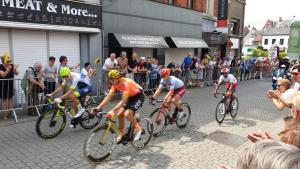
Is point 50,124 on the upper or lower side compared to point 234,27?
lower

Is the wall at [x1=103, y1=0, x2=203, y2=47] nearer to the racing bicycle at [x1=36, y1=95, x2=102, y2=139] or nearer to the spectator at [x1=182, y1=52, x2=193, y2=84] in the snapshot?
the spectator at [x1=182, y1=52, x2=193, y2=84]

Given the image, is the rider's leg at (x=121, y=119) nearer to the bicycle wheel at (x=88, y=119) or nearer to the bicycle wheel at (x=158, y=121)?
the bicycle wheel at (x=158, y=121)

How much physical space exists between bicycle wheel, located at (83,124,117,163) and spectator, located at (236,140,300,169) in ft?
13.4

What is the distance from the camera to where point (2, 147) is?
5.91 meters

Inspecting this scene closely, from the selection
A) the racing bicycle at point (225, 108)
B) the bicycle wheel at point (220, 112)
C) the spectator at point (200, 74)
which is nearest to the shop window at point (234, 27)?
the spectator at point (200, 74)

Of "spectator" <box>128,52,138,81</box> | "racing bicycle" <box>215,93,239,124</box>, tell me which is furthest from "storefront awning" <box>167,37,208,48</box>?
"racing bicycle" <box>215,93,239,124</box>

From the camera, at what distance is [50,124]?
6.52m

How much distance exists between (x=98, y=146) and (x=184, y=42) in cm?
1346

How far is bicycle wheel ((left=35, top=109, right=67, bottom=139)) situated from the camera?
6.33 metres

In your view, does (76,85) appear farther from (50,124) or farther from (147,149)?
(147,149)

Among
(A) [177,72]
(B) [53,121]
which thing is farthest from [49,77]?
(A) [177,72]

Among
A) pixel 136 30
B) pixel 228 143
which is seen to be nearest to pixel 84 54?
pixel 136 30

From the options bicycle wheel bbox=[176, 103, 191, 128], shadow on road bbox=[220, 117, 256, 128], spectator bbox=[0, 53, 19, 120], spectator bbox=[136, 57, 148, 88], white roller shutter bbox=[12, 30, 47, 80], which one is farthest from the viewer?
spectator bbox=[136, 57, 148, 88]

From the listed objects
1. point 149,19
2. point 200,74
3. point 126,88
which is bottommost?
point 200,74
